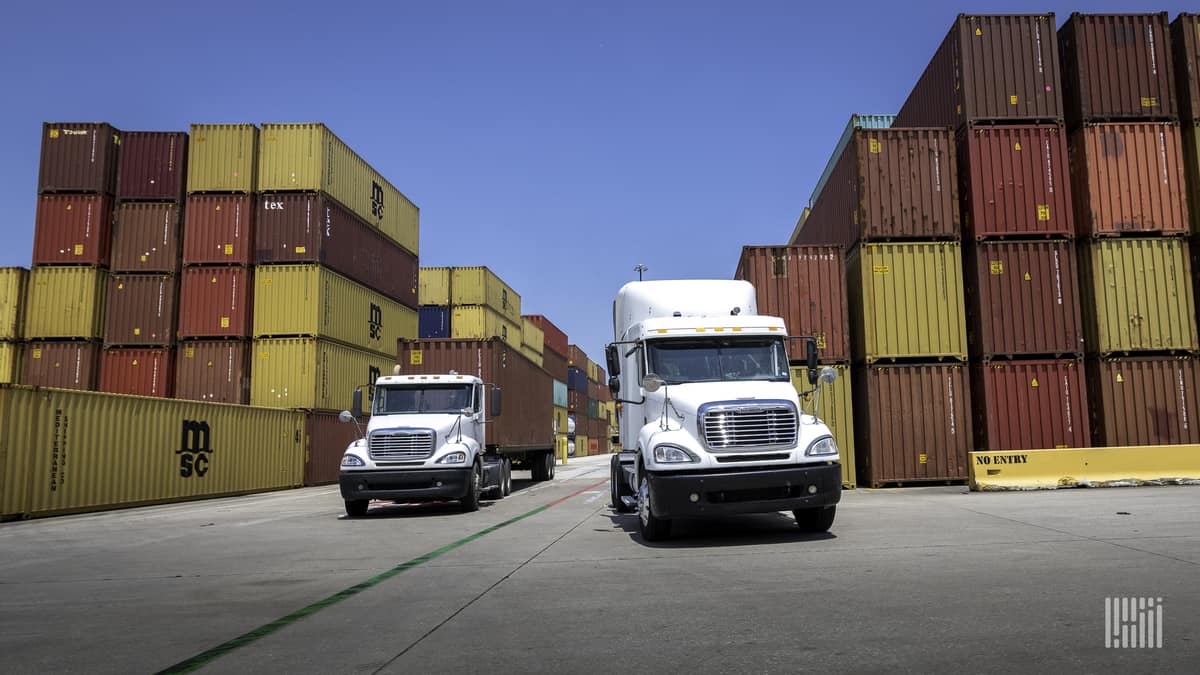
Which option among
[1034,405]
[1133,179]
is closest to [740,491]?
[1034,405]

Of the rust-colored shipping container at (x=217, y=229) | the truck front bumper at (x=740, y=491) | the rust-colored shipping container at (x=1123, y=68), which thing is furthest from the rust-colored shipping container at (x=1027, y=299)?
the rust-colored shipping container at (x=217, y=229)

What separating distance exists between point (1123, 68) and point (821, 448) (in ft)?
52.4

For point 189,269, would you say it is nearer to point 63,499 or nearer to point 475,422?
point 63,499

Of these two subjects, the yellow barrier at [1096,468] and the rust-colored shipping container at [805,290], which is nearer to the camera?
the yellow barrier at [1096,468]

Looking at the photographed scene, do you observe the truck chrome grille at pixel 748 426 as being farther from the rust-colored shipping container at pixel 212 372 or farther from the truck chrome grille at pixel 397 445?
the rust-colored shipping container at pixel 212 372

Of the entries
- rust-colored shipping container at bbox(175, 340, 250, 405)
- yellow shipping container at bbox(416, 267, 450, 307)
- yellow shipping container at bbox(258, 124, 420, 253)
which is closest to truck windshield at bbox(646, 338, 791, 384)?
rust-colored shipping container at bbox(175, 340, 250, 405)

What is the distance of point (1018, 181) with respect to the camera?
747 inches

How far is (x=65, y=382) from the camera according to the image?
1032 inches

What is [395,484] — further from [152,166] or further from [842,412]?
[152,166]

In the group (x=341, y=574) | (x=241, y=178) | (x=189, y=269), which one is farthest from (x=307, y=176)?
(x=341, y=574)

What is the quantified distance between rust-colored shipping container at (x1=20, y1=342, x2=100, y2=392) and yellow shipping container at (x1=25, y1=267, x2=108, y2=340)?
0.35 metres

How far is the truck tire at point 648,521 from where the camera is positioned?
966cm

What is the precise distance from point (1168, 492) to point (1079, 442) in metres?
3.35

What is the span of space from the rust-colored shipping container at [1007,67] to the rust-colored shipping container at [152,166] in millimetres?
23785
